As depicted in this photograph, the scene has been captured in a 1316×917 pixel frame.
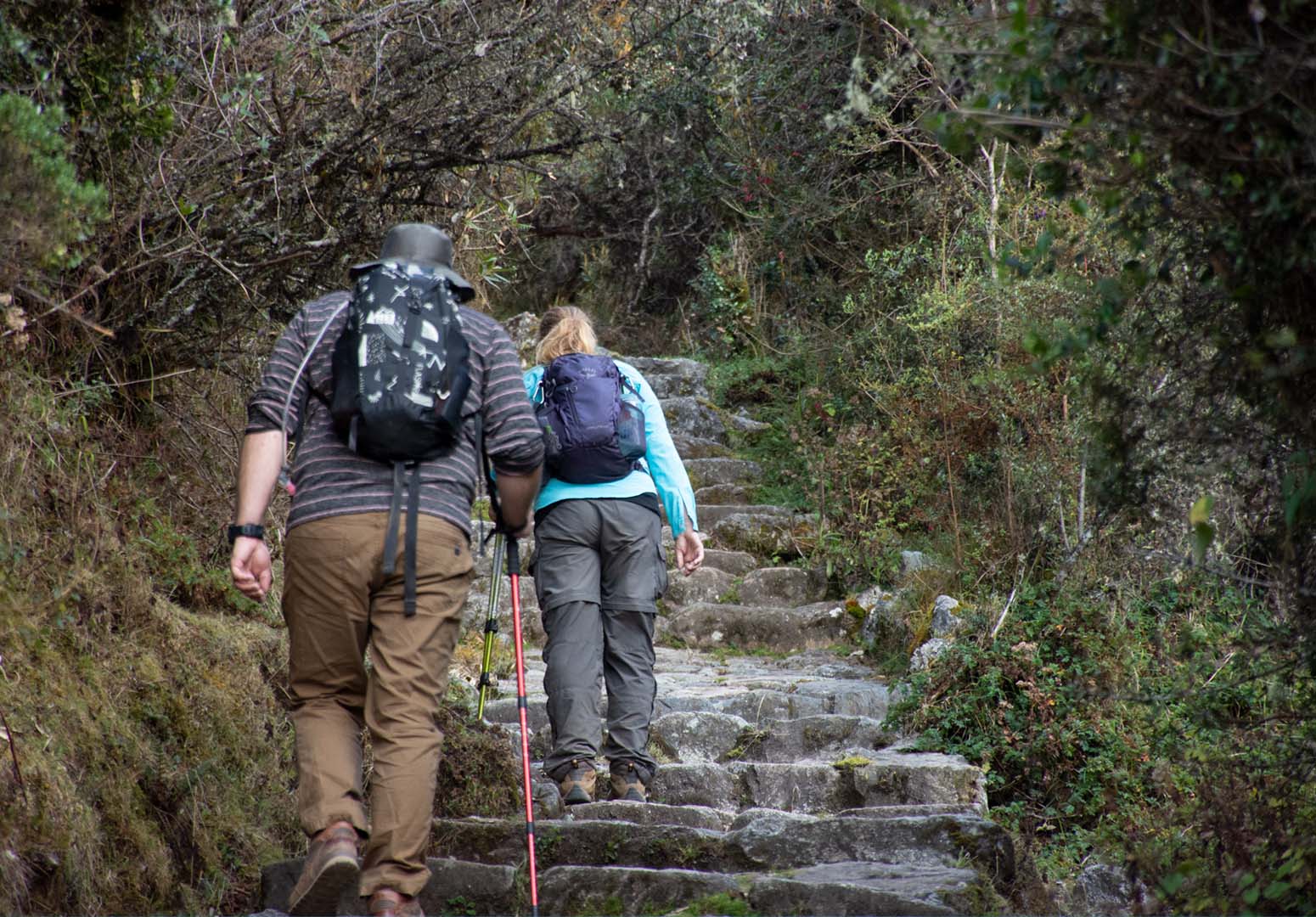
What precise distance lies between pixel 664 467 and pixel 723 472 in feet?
21.0

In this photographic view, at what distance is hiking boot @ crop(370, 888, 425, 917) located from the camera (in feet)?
10.5

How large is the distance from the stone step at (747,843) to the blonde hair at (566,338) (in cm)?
191

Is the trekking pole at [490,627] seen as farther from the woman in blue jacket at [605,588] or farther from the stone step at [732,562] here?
the stone step at [732,562]

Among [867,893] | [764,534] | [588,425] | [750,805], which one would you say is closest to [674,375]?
[764,534]

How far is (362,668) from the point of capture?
11.5 ft

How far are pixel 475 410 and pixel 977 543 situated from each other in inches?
188

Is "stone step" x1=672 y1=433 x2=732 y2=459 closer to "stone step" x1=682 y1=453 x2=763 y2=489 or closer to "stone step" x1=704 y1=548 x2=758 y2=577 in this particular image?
"stone step" x1=682 y1=453 x2=763 y2=489

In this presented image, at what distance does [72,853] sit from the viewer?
11.8 feet

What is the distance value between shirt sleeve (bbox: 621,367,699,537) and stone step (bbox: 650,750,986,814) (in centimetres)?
118

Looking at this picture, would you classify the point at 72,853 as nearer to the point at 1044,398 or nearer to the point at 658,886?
the point at 658,886

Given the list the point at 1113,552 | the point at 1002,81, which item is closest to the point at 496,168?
the point at 1113,552

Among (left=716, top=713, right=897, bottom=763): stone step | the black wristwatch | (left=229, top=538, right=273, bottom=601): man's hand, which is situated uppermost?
the black wristwatch

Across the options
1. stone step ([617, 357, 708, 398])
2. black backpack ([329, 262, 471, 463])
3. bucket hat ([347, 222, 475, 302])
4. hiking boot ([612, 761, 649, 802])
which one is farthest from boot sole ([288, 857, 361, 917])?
stone step ([617, 357, 708, 398])

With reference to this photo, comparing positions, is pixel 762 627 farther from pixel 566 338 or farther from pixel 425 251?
pixel 425 251
